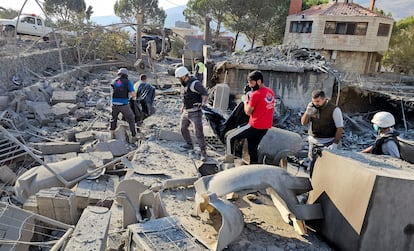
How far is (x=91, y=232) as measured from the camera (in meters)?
2.80

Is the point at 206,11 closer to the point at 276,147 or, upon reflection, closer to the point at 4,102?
the point at 4,102

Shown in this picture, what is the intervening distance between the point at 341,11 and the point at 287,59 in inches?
710

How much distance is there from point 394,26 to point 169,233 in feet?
118

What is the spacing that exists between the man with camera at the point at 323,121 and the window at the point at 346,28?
26382 millimetres

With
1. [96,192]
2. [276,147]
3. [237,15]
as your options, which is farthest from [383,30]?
[96,192]

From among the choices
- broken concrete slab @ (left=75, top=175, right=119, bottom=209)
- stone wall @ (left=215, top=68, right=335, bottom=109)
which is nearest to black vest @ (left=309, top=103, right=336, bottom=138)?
broken concrete slab @ (left=75, top=175, right=119, bottom=209)

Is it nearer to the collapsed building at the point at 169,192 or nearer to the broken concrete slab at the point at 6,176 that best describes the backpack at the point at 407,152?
the collapsed building at the point at 169,192

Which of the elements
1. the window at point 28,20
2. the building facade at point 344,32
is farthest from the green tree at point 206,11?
the window at point 28,20

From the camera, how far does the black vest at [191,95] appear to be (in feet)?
17.0

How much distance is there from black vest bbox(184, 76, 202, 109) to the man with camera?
1743 mm

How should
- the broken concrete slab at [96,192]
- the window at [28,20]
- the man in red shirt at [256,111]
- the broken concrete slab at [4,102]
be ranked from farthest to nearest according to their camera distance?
the window at [28,20]
the broken concrete slab at [4,102]
the broken concrete slab at [96,192]
the man in red shirt at [256,111]

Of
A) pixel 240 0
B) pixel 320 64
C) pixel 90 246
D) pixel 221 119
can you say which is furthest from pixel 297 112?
pixel 240 0

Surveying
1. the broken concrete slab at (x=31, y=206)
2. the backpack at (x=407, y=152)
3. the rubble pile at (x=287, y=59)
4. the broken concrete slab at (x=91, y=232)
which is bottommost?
the broken concrete slab at (x=31, y=206)

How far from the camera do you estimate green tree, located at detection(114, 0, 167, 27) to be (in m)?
45.0
